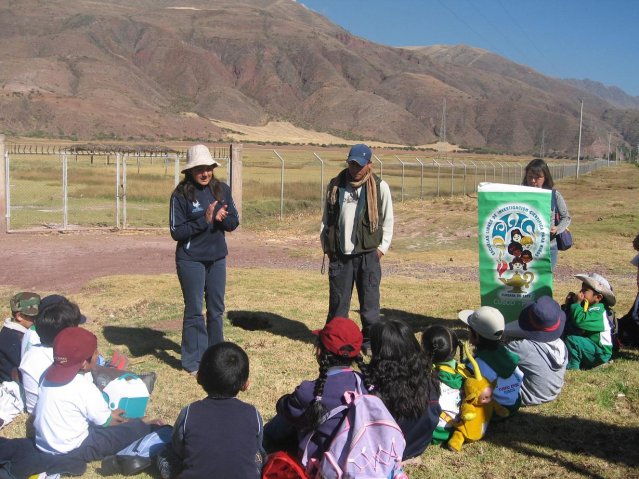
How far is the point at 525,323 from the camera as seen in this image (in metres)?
5.41

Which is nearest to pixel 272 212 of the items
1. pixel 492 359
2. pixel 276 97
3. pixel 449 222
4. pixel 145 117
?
pixel 449 222

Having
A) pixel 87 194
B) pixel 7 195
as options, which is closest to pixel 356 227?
pixel 7 195

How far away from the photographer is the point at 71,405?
166 inches

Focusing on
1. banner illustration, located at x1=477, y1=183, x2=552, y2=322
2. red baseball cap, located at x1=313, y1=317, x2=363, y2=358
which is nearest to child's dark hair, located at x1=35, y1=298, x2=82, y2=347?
red baseball cap, located at x1=313, y1=317, x2=363, y2=358

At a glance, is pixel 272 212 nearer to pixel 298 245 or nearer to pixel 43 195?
pixel 298 245

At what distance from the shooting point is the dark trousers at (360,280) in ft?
21.1

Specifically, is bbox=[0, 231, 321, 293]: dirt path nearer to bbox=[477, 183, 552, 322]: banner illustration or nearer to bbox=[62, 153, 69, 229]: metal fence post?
bbox=[62, 153, 69, 229]: metal fence post

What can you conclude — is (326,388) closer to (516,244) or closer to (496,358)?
(496,358)

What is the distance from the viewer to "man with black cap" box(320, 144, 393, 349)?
632 cm

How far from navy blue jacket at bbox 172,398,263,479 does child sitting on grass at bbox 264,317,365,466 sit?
0.88ft

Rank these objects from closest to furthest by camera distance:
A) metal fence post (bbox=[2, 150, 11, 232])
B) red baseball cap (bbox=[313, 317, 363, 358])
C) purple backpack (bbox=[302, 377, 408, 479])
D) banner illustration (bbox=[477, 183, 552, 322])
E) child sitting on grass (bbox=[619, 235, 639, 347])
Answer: purple backpack (bbox=[302, 377, 408, 479]) → red baseball cap (bbox=[313, 317, 363, 358]) → banner illustration (bbox=[477, 183, 552, 322]) → child sitting on grass (bbox=[619, 235, 639, 347]) → metal fence post (bbox=[2, 150, 11, 232])

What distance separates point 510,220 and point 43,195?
2254cm

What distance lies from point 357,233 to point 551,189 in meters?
1.83

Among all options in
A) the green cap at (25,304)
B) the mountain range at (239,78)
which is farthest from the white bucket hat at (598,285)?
the mountain range at (239,78)
